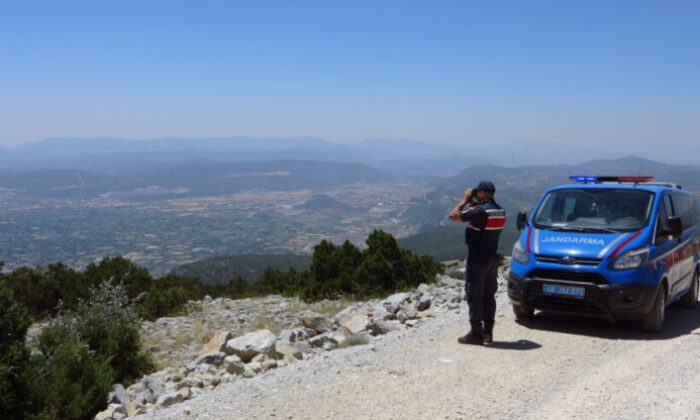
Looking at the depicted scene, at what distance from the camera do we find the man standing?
7223 mm

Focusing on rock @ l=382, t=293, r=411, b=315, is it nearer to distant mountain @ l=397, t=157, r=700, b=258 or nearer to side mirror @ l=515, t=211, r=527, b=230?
side mirror @ l=515, t=211, r=527, b=230

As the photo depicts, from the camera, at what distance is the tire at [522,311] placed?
27.5ft

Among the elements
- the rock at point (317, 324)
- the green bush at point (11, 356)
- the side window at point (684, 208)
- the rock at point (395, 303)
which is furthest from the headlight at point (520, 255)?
the green bush at point (11, 356)

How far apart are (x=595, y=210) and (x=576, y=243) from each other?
42.5 inches

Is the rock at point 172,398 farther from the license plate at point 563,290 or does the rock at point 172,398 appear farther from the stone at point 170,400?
the license plate at point 563,290

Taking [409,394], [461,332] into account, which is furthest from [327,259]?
[409,394]

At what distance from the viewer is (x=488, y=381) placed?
607cm

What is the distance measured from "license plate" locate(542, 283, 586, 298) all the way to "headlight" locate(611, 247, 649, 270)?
1.68ft

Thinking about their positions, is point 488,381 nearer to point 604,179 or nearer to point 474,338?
point 474,338

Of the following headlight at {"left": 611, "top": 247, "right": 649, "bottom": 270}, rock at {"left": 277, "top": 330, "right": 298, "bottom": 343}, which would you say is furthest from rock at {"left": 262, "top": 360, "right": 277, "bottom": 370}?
headlight at {"left": 611, "top": 247, "right": 649, "bottom": 270}

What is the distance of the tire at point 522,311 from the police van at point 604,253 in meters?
0.02

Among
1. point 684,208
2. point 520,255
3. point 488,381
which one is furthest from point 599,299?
point 684,208

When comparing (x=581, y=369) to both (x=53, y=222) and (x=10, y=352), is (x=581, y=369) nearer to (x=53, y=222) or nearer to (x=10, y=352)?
(x=10, y=352)

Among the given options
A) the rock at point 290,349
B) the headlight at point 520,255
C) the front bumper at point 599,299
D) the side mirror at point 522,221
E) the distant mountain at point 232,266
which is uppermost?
the side mirror at point 522,221
